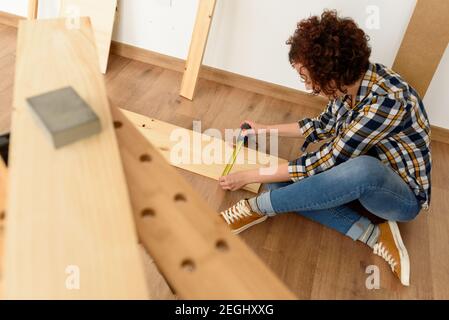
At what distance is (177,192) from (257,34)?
151cm

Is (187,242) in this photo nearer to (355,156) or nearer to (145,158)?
(145,158)

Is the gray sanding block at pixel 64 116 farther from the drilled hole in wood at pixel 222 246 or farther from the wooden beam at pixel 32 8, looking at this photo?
the wooden beam at pixel 32 8

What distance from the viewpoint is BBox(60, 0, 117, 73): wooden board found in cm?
219

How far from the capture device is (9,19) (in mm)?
2506

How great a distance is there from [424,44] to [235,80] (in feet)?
3.14

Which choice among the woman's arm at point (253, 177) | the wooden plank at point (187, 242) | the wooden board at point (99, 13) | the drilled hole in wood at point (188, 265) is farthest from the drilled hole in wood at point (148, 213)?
the wooden board at point (99, 13)

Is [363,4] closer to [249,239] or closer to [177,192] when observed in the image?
[249,239]

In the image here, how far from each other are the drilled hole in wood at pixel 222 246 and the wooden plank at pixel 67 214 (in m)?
0.15

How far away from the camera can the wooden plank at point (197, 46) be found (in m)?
2.00

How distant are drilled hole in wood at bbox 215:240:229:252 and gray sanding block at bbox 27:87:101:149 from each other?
1.06 ft

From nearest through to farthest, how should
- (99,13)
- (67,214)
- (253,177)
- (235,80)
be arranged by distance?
(67,214) → (253,177) → (99,13) → (235,80)

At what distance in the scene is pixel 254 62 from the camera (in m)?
2.21

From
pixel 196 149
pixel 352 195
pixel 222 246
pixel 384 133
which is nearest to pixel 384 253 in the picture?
pixel 352 195
